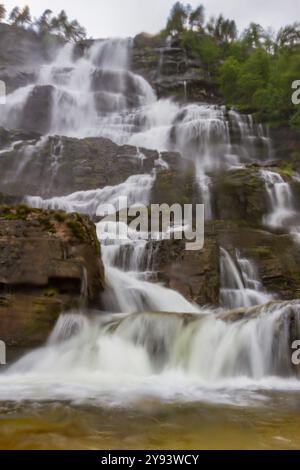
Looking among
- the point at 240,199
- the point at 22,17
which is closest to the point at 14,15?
the point at 22,17

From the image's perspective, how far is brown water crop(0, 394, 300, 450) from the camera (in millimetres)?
3543

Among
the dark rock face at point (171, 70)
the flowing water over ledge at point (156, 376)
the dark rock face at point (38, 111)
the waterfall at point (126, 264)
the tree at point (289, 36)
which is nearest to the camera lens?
the flowing water over ledge at point (156, 376)

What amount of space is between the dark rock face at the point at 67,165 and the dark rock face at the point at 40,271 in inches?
501

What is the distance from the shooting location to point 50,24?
54.3 m

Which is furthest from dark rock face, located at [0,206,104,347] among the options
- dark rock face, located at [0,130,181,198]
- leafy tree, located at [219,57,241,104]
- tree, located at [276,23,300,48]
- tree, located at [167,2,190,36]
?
tree, located at [167,2,190,36]

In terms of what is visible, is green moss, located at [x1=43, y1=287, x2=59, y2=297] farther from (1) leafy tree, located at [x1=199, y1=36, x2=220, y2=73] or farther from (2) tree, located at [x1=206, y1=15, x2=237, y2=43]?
(2) tree, located at [x1=206, y1=15, x2=237, y2=43]

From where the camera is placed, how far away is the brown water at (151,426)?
3.54m

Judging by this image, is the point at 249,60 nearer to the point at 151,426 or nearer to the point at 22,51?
the point at 22,51

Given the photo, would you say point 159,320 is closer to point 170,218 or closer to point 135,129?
point 170,218

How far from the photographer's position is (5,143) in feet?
83.4

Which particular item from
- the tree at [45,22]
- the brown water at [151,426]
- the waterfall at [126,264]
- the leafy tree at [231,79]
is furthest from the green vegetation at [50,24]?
the brown water at [151,426]

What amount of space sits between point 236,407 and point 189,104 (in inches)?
1274

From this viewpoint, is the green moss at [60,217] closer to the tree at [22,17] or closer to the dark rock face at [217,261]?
the dark rock face at [217,261]
